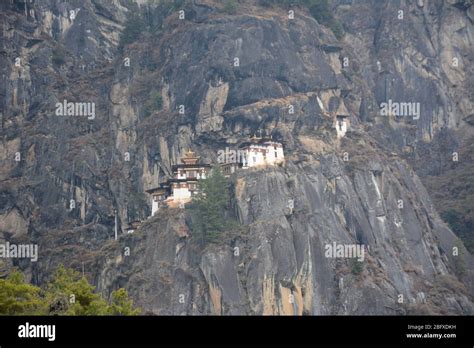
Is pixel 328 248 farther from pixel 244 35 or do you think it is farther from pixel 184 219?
pixel 244 35

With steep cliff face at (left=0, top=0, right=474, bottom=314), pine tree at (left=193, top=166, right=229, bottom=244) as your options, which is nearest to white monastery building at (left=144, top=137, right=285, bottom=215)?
steep cliff face at (left=0, top=0, right=474, bottom=314)

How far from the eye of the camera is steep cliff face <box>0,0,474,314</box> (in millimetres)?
89062

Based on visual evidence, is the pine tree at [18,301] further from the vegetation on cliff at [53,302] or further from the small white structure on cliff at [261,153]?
the small white structure on cliff at [261,153]

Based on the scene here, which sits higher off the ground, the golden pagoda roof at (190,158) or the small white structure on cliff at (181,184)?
the golden pagoda roof at (190,158)

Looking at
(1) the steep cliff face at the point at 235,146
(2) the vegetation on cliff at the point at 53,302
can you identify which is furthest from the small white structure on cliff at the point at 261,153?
(2) the vegetation on cliff at the point at 53,302

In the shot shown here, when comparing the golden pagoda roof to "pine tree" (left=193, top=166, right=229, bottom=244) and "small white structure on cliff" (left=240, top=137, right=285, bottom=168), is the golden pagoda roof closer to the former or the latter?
"pine tree" (left=193, top=166, right=229, bottom=244)

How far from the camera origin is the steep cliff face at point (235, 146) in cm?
8906

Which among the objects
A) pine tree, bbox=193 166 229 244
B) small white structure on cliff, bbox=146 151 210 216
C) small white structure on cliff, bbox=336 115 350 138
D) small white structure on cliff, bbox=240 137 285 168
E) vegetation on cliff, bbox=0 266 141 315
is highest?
small white structure on cliff, bbox=336 115 350 138

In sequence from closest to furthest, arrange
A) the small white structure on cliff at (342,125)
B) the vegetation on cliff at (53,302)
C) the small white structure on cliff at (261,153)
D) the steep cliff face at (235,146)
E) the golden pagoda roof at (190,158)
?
the vegetation on cliff at (53,302) → the steep cliff face at (235,146) → the small white structure on cliff at (261,153) → the golden pagoda roof at (190,158) → the small white structure on cliff at (342,125)

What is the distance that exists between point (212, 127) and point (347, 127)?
38.2 ft

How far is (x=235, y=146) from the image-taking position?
324 ft


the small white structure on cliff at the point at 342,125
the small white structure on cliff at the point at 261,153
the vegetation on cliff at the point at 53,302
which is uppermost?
the small white structure on cliff at the point at 342,125

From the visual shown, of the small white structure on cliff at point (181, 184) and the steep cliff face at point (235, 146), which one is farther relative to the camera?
the small white structure on cliff at point (181, 184)

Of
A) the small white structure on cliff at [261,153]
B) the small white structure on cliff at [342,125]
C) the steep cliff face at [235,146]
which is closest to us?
the steep cliff face at [235,146]
